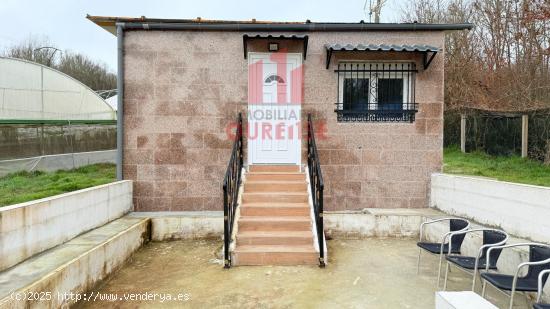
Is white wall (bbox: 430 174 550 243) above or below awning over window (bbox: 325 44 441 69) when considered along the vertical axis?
below

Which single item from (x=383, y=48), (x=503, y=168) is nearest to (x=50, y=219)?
(x=383, y=48)

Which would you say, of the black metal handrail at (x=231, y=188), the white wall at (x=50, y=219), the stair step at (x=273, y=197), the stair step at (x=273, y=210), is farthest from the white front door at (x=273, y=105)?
the white wall at (x=50, y=219)

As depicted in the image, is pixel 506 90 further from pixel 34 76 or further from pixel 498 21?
pixel 34 76

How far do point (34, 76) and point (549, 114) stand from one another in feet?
Result: 47.0

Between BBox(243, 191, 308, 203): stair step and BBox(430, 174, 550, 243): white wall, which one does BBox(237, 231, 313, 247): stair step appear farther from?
BBox(430, 174, 550, 243): white wall

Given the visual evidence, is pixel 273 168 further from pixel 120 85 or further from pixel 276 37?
pixel 120 85

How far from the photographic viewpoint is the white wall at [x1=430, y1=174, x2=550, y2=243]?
4.65 meters

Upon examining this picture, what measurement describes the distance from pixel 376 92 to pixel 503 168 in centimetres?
522

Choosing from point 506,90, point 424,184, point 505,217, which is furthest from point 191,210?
point 506,90

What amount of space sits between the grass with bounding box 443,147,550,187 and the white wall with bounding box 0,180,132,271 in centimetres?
736

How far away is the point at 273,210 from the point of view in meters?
6.00

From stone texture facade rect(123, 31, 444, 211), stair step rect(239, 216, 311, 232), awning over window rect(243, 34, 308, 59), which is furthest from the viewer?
stone texture facade rect(123, 31, 444, 211)

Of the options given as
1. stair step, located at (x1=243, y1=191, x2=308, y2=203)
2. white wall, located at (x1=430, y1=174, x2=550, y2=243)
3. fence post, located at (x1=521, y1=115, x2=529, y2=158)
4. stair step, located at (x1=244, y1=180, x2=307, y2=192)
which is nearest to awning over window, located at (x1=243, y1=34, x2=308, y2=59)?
stair step, located at (x1=244, y1=180, x2=307, y2=192)

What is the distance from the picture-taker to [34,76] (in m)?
10.4
